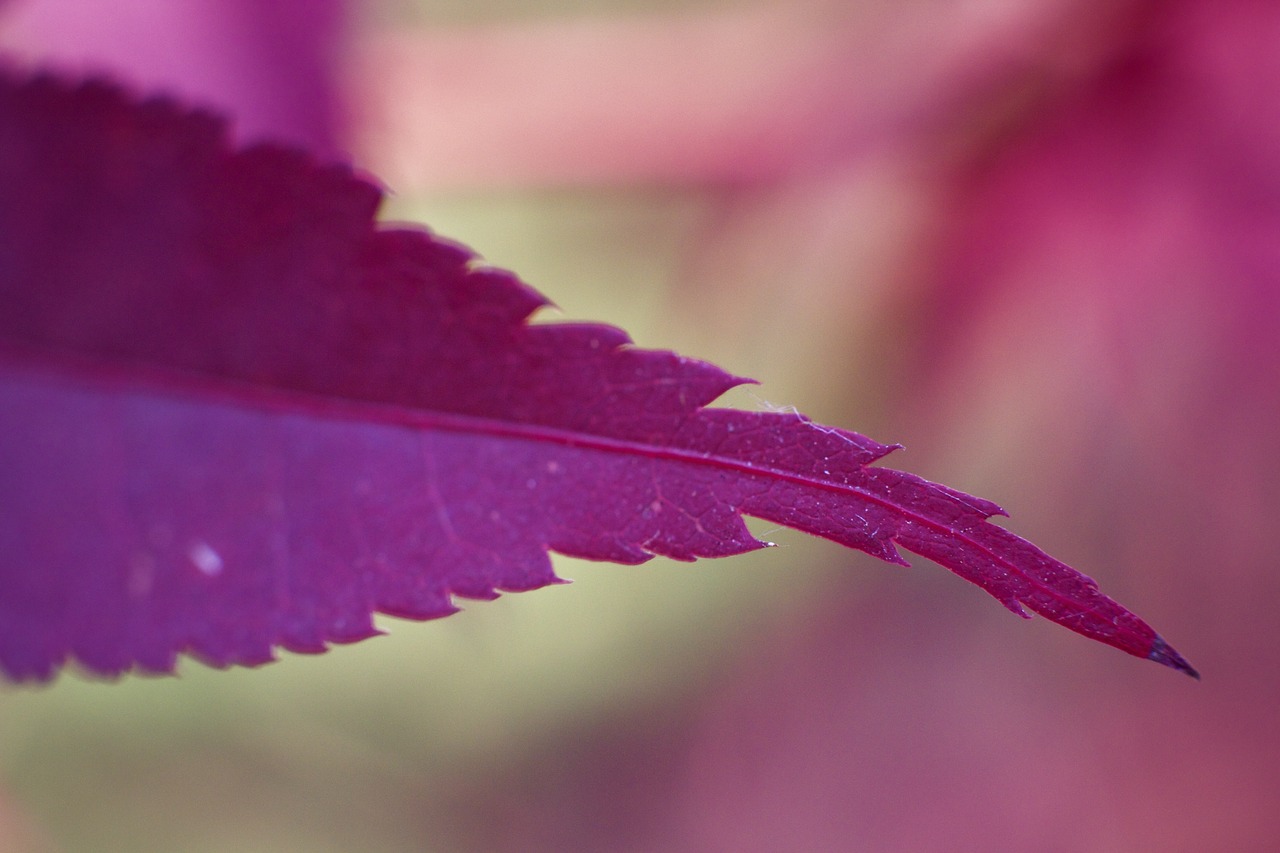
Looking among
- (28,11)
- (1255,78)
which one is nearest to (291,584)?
(28,11)

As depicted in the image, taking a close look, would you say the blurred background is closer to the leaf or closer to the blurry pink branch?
the blurry pink branch

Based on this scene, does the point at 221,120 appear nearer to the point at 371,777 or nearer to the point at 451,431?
the point at 451,431

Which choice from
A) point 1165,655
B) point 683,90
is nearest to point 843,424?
point 683,90

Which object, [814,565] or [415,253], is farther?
[814,565]

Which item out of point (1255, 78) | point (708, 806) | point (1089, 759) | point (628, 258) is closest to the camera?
point (1255, 78)

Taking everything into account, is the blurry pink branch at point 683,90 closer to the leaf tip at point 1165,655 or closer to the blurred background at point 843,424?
the blurred background at point 843,424

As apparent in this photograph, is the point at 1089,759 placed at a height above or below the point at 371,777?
below

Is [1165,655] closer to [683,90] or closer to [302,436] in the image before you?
[302,436]
